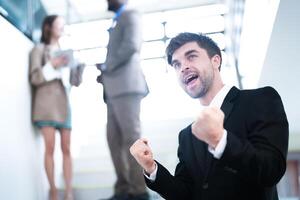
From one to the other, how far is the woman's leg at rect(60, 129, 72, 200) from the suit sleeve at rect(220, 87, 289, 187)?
4.97ft

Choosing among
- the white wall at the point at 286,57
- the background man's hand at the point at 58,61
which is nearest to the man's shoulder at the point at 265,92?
the white wall at the point at 286,57

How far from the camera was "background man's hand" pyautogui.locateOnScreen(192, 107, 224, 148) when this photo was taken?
749 millimetres

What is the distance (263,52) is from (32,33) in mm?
1669

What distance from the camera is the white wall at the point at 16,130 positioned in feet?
6.54

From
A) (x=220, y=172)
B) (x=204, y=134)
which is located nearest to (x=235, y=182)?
(x=220, y=172)

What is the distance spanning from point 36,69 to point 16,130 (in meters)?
0.46

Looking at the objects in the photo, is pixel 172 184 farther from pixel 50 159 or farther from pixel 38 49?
pixel 38 49

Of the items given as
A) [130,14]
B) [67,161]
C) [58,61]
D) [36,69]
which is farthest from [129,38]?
[67,161]

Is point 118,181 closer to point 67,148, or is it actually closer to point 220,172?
point 67,148

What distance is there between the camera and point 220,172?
0.92m

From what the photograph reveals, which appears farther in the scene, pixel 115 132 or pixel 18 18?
pixel 18 18

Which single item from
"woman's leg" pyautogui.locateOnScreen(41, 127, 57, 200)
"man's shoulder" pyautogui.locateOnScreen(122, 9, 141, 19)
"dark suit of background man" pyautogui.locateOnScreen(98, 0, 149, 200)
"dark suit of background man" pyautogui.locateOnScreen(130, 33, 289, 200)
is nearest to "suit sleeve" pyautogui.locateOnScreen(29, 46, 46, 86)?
"woman's leg" pyautogui.locateOnScreen(41, 127, 57, 200)

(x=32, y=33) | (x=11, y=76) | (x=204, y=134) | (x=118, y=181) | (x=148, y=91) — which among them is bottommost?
(x=118, y=181)

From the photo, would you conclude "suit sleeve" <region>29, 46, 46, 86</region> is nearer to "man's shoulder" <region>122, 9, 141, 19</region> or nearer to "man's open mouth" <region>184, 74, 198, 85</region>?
"man's shoulder" <region>122, 9, 141, 19</region>
